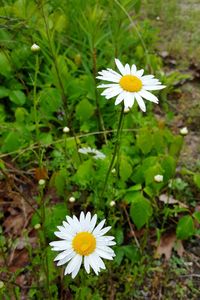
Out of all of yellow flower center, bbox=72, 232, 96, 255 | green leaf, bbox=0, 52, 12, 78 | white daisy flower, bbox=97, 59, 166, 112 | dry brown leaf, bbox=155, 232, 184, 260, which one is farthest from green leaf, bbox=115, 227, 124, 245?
green leaf, bbox=0, 52, 12, 78

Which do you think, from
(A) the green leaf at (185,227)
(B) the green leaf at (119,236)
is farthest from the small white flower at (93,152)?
(A) the green leaf at (185,227)

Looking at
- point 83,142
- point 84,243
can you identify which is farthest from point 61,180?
point 84,243

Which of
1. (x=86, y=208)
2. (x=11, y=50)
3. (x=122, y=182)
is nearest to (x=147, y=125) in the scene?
(x=122, y=182)

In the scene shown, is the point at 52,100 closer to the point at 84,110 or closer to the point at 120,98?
the point at 84,110

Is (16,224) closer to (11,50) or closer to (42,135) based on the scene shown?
(42,135)

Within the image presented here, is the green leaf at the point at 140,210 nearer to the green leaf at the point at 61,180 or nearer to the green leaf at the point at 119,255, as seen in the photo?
the green leaf at the point at 119,255
